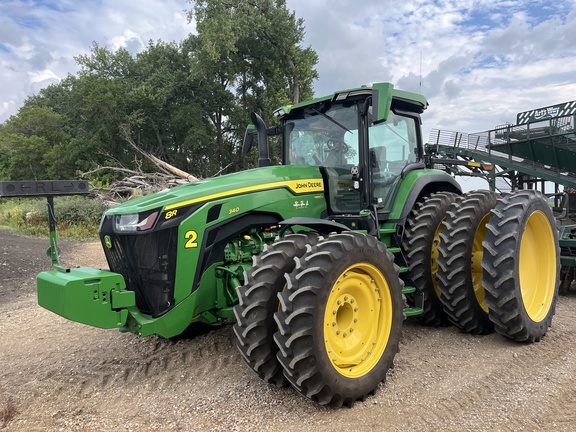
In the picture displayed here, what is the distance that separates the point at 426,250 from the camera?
469cm

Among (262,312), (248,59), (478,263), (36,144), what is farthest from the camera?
(36,144)

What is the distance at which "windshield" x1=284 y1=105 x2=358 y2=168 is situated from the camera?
4.66 metres

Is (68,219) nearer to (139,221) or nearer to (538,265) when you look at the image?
(139,221)

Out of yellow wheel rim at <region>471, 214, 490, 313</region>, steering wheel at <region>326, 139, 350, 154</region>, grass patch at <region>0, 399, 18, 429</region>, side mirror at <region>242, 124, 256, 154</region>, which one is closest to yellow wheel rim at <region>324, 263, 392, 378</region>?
steering wheel at <region>326, 139, 350, 154</region>

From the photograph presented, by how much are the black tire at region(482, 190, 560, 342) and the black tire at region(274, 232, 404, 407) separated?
1187mm

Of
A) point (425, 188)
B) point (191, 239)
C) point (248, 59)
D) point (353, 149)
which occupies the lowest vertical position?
point (191, 239)

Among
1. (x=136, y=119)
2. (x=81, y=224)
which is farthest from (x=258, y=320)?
(x=136, y=119)

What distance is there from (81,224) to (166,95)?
56.0ft

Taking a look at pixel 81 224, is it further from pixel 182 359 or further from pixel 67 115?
pixel 67 115

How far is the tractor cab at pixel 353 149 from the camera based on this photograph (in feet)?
15.0

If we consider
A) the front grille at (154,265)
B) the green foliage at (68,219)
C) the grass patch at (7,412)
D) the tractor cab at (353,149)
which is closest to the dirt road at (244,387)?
the grass patch at (7,412)

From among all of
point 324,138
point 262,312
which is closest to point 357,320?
point 262,312

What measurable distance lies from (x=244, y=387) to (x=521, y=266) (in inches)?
125

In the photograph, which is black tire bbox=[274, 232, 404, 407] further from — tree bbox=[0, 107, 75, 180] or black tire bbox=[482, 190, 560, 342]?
tree bbox=[0, 107, 75, 180]
